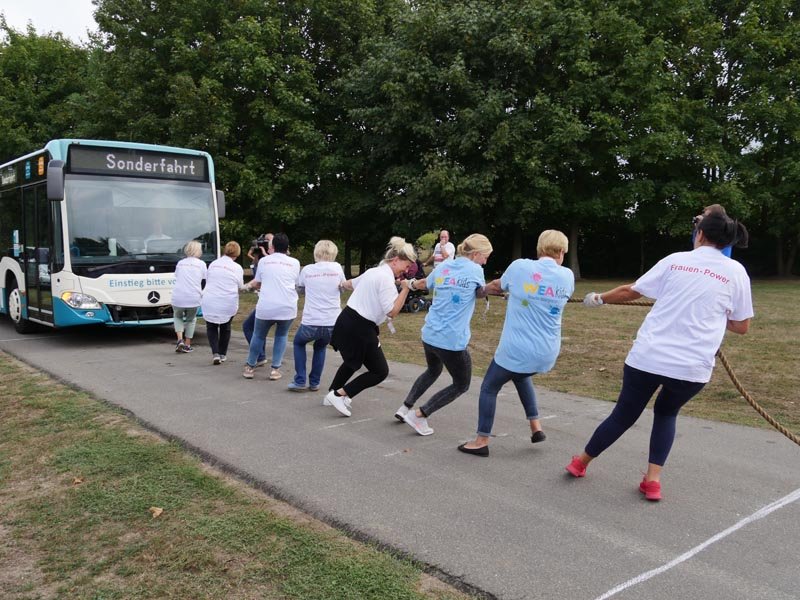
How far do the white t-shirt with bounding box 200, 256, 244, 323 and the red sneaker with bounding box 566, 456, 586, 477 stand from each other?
5514mm

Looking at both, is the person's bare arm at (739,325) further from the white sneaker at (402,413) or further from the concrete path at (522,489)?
the white sneaker at (402,413)

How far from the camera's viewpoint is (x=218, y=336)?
9.05 metres

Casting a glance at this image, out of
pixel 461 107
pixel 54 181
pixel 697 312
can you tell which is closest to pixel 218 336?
pixel 54 181

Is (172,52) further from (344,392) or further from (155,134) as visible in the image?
(344,392)

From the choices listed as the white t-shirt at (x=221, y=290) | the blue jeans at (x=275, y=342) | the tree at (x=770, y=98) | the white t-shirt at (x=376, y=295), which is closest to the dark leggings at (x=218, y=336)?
the white t-shirt at (x=221, y=290)

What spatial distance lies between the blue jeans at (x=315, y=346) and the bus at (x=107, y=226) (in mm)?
4400

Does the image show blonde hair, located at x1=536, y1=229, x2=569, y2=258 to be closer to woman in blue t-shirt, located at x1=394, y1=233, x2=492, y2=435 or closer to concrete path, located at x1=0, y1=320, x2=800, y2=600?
woman in blue t-shirt, located at x1=394, y1=233, x2=492, y2=435

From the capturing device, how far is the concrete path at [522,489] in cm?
319

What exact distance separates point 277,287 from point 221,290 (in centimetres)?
138

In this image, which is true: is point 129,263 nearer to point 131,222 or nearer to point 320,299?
point 131,222

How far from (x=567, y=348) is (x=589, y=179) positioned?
53.7 feet

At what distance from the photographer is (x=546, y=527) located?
12.1 ft

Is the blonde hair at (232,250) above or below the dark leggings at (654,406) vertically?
above

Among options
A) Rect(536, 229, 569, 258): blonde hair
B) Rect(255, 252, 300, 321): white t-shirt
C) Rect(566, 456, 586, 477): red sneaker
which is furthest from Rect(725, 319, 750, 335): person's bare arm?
Rect(255, 252, 300, 321): white t-shirt
